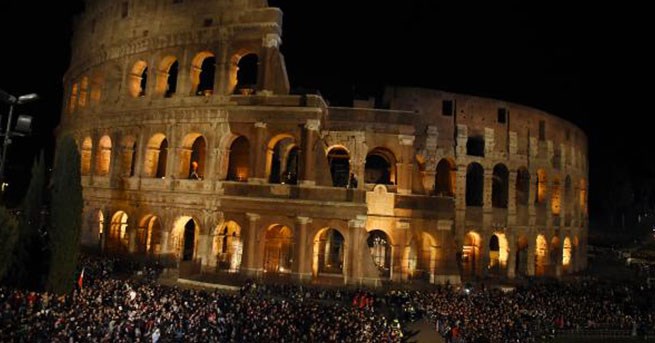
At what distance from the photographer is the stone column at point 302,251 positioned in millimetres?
25406

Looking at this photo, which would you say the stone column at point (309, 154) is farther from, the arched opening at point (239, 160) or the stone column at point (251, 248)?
the arched opening at point (239, 160)

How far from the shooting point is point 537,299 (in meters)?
23.8

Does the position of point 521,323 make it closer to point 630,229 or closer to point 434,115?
point 434,115

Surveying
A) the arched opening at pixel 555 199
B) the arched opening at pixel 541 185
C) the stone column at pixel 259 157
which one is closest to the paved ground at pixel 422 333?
the stone column at pixel 259 157

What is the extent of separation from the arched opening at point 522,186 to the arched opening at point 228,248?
2017cm

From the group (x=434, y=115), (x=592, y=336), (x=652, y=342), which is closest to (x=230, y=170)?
(x=434, y=115)

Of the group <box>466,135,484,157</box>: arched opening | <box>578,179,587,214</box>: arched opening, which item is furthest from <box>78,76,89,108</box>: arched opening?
<box>578,179,587,214</box>: arched opening

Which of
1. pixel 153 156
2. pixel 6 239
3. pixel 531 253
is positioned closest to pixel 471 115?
pixel 531 253

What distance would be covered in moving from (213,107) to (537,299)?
19560 mm

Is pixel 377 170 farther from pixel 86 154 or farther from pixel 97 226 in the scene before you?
pixel 86 154

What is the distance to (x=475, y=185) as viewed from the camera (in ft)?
120

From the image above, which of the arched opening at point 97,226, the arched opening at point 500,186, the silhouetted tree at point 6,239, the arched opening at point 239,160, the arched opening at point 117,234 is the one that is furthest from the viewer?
the arched opening at point 500,186

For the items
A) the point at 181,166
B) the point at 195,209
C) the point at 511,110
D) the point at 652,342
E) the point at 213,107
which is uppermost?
the point at 511,110

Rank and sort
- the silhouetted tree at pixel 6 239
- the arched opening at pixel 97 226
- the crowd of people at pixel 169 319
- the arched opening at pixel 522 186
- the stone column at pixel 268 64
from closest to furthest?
the crowd of people at pixel 169 319 < the silhouetted tree at pixel 6 239 < the stone column at pixel 268 64 < the arched opening at pixel 97 226 < the arched opening at pixel 522 186
